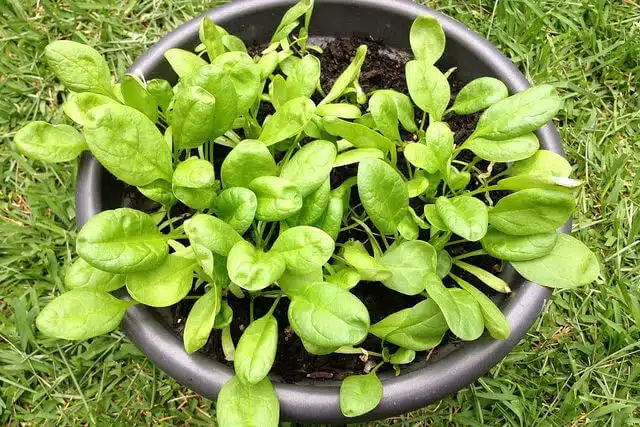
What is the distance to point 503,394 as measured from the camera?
1.21 meters

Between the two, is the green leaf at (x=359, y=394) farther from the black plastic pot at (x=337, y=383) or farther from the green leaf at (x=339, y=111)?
the green leaf at (x=339, y=111)

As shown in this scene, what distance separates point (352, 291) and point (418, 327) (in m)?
0.19

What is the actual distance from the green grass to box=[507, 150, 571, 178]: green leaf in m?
0.44

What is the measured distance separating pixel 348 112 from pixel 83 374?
0.71 m

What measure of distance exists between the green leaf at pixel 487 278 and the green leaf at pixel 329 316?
0.26 meters

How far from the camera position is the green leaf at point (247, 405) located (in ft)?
2.66

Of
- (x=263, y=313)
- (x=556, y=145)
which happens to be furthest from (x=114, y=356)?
(x=556, y=145)

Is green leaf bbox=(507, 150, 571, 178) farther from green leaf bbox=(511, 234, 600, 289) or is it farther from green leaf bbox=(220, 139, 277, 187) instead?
green leaf bbox=(220, 139, 277, 187)

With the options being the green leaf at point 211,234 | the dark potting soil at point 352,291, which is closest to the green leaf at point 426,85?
the dark potting soil at point 352,291

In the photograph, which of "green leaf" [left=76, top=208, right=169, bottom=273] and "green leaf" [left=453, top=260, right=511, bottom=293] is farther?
"green leaf" [left=453, top=260, right=511, bottom=293]

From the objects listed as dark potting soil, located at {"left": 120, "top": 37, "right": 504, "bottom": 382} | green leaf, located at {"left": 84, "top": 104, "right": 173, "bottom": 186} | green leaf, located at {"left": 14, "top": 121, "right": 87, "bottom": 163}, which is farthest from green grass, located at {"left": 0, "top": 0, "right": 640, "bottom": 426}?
green leaf, located at {"left": 84, "top": 104, "right": 173, "bottom": 186}

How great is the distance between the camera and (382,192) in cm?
83

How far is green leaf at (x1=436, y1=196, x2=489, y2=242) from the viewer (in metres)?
0.79

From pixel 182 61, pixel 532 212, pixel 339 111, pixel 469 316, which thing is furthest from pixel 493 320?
pixel 182 61
